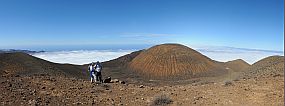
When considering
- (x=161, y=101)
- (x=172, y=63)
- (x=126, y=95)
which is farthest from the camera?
(x=172, y=63)

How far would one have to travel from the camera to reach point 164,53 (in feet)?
161

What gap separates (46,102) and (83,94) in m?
1.67

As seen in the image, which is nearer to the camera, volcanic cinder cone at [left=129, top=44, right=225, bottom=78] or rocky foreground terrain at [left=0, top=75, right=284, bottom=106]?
rocky foreground terrain at [left=0, top=75, right=284, bottom=106]

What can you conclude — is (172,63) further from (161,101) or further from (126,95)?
(161,101)

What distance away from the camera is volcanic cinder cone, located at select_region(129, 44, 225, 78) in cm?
4316

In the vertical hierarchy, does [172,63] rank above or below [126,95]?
below

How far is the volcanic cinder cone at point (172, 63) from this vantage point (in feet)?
142

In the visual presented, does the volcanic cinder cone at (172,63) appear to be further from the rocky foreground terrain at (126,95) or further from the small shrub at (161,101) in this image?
the small shrub at (161,101)

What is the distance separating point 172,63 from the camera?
151 ft

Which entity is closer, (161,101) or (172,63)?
(161,101)

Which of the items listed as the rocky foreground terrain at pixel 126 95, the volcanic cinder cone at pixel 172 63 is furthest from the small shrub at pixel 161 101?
the volcanic cinder cone at pixel 172 63

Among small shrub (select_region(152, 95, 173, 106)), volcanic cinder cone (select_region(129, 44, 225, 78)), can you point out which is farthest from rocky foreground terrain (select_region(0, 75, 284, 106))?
volcanic cinder cone (select_region(129, 44, 225, 78))

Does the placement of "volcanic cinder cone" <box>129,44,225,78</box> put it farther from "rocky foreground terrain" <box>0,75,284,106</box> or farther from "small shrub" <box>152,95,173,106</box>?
"small shrub" <box>152,95,173,106</box>

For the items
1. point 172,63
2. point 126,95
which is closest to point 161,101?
point 126,95
